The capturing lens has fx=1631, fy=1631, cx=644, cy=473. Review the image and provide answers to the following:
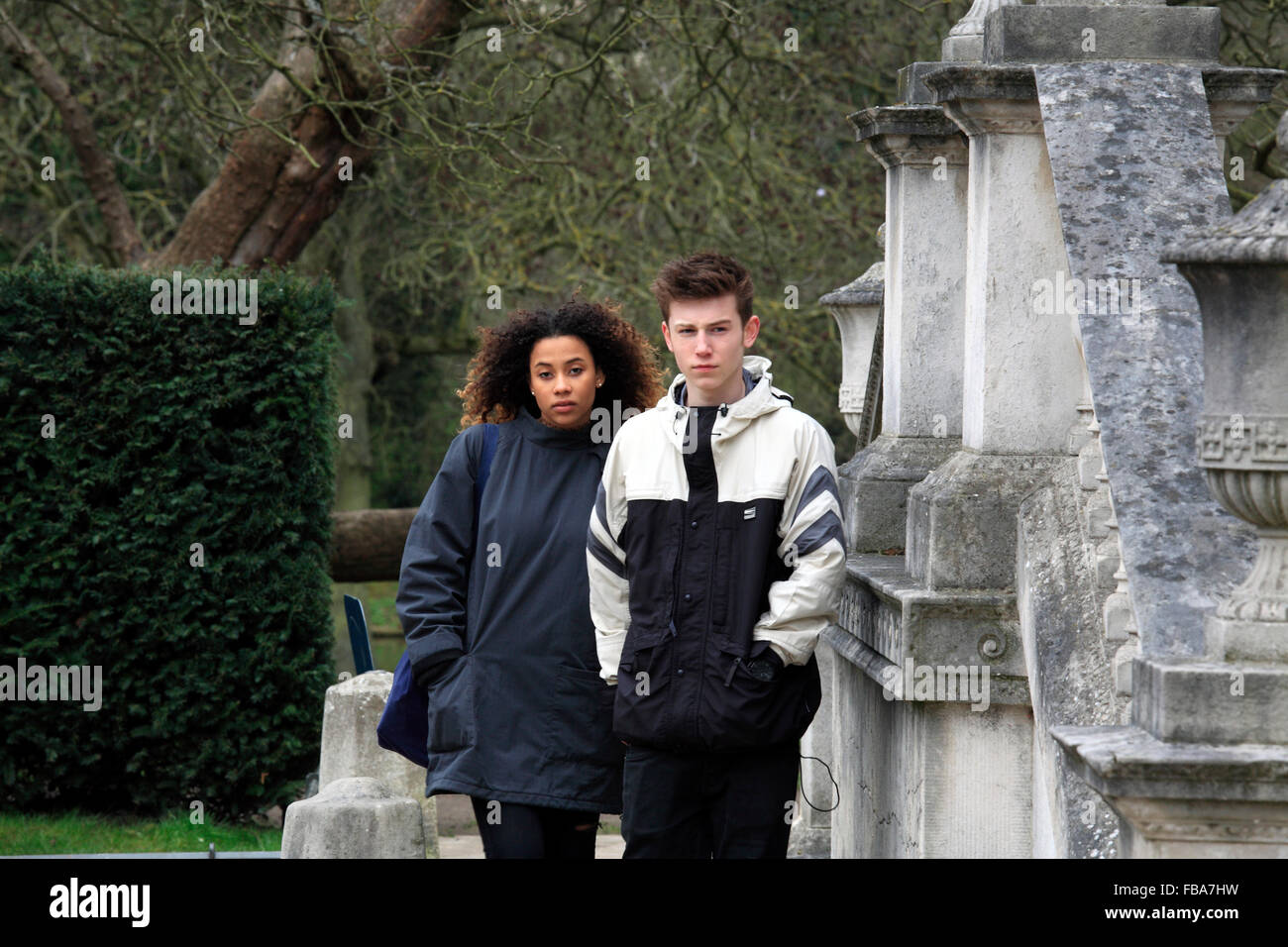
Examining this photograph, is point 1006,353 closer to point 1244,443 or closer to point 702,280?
point 702,280

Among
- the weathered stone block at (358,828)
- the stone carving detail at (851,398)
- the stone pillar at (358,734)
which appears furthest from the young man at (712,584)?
the stone carving detail at (851,398)

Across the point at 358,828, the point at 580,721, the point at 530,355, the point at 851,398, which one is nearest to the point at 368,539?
the point at 851,398

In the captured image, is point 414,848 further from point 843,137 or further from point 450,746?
point 843,137

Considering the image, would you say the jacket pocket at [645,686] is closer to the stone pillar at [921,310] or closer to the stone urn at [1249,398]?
the stone urn at [1249,398]

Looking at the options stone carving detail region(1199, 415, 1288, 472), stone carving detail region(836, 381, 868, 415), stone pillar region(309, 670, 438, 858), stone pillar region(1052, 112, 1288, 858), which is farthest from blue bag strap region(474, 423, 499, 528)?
stone carving detail region(836, 381, 868, 415)

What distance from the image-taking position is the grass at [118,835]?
22.3ft

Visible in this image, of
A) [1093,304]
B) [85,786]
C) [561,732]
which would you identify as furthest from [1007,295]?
[85,786]

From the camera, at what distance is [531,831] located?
12.1 ft

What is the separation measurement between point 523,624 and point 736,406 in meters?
0.75

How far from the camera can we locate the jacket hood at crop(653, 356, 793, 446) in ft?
11.2

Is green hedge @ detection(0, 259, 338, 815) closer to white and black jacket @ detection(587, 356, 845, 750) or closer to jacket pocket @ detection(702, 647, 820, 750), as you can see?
white and black jacket @ detection(587, 356, 845, 750)

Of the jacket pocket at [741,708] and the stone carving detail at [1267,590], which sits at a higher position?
the stone carving detail at [1267,590]

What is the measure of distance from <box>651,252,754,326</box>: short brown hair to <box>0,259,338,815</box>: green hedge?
14.4 ft

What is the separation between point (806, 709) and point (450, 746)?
879 mm
